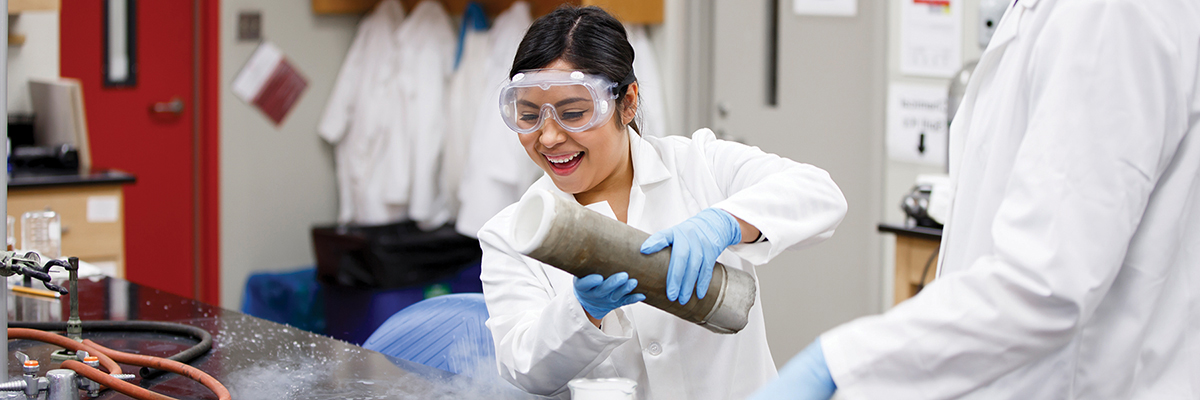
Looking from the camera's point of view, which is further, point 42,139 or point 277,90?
point 277,90

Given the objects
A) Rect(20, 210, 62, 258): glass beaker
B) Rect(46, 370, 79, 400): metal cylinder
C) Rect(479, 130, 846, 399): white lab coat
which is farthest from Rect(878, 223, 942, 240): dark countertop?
Rect(20, 210, 62, 258): glass beaker

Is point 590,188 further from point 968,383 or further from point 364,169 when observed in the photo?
point 364,169

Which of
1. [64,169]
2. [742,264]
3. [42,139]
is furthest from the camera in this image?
[42,139]

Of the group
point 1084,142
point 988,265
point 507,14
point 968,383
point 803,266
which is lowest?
point 803,266

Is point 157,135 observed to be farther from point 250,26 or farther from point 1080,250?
point 1080,250

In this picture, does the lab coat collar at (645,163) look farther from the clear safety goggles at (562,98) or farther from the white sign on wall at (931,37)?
the white sign on wall at (931,37)

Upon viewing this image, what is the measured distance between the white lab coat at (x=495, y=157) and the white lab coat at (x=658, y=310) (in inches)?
87.2

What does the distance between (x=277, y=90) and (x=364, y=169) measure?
1.76 ft

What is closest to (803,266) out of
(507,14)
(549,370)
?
(507,14)

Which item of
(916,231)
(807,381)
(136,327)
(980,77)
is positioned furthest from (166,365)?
(916,231)

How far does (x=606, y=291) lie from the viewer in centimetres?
115

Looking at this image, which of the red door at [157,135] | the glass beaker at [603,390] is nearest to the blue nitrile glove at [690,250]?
the glass beaker at [603,390]

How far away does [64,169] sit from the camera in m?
3.54

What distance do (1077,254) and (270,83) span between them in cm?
416
